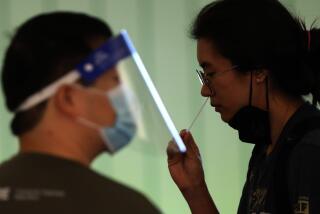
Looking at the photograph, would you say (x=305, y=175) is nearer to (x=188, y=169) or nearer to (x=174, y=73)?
(x=188, y=169)

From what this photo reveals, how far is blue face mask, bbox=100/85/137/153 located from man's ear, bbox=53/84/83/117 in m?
0.05

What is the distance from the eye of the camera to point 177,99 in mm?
2133

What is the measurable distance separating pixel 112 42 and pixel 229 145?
1.36m

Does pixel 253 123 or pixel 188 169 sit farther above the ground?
pixel 253 123

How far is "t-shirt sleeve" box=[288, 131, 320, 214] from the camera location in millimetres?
1206

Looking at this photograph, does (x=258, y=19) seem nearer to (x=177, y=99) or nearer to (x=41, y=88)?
(x=41, y=88)

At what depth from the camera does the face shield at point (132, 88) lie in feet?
2.81

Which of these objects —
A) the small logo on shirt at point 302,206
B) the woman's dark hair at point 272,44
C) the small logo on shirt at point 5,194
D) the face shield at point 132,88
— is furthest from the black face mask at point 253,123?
the small logo on shirt at point 5,194

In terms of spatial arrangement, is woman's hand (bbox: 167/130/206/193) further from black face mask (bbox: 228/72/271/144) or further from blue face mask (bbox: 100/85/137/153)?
blue face mask (bbox: 100/85/137/153)

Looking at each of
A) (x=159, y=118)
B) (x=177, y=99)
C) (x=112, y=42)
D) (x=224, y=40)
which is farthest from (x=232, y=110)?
(x=177, y=99)

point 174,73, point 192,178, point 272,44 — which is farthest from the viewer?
point 174,73

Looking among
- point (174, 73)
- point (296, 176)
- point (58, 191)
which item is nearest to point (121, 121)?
point (58, 191)

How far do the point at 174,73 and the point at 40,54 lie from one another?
1.31m

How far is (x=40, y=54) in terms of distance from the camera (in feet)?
2.79
